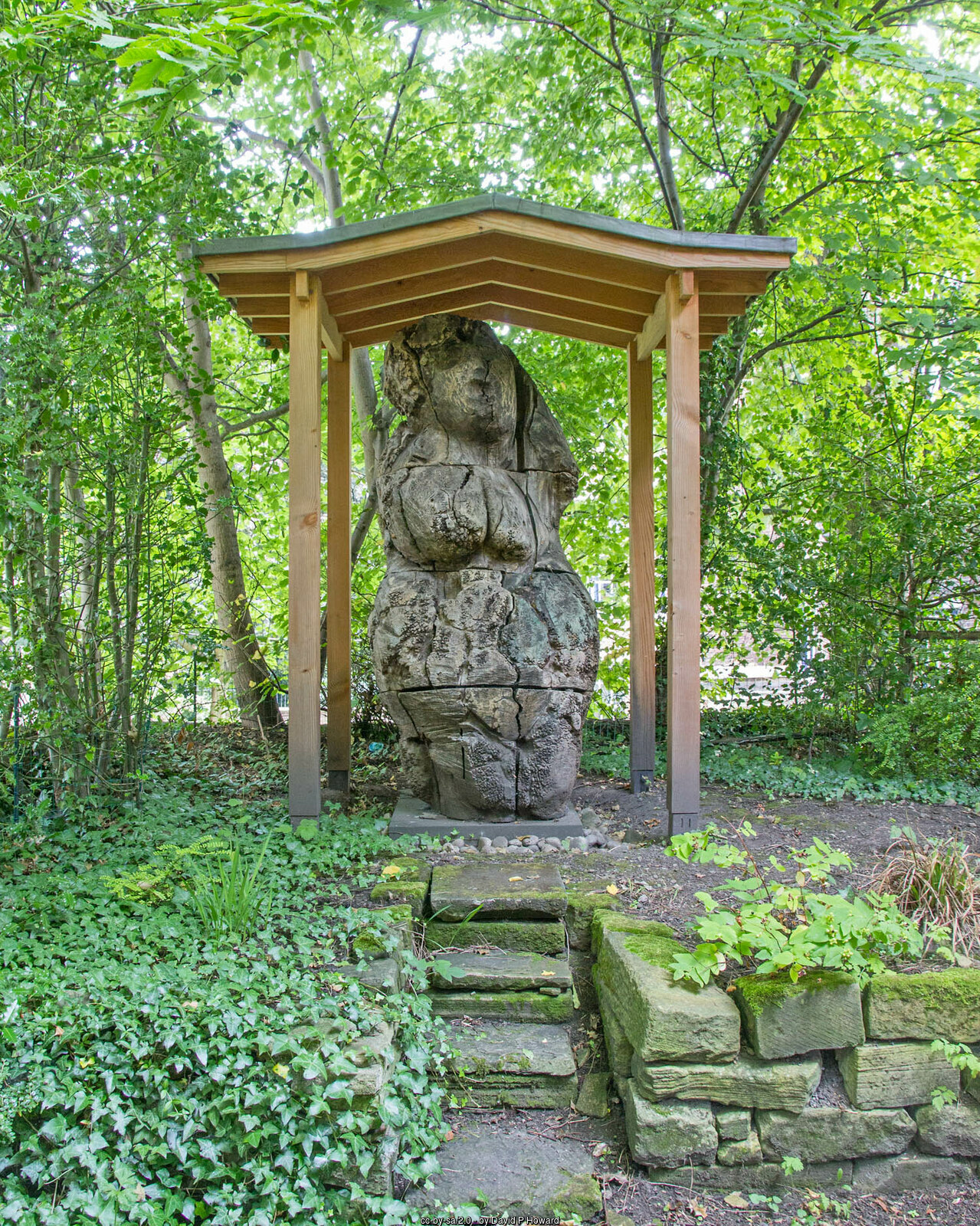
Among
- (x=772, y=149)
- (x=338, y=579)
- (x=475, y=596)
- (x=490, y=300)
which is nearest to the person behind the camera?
(x=475, y=596)

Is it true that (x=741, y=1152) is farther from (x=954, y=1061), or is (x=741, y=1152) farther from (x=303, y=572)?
(x=303, y=572)

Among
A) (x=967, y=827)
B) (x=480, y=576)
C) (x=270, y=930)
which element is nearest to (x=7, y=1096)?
(x=270, y=930)

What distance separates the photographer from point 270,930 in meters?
2.82

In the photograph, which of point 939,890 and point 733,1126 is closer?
point 733,1126

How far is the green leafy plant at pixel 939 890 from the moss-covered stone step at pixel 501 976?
122cm

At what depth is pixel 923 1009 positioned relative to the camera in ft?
8.45

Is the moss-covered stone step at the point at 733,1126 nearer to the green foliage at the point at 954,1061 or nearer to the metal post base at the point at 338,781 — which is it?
the green foliage at the point at 954,1061

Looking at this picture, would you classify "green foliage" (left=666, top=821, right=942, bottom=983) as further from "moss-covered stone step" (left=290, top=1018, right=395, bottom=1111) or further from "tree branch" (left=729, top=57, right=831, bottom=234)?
"tree branch" (left=729, top=57, right=831, bottom=234)

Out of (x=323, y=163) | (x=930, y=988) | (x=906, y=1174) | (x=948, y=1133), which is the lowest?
(x=906, y=1174)

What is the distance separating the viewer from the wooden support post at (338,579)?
5.26 meters

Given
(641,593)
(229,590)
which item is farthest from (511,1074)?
(229,590)

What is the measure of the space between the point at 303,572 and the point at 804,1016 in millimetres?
2829

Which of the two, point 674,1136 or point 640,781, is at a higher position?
point 640,781

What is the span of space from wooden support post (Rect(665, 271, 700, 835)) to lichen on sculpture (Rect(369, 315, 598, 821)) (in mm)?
569
